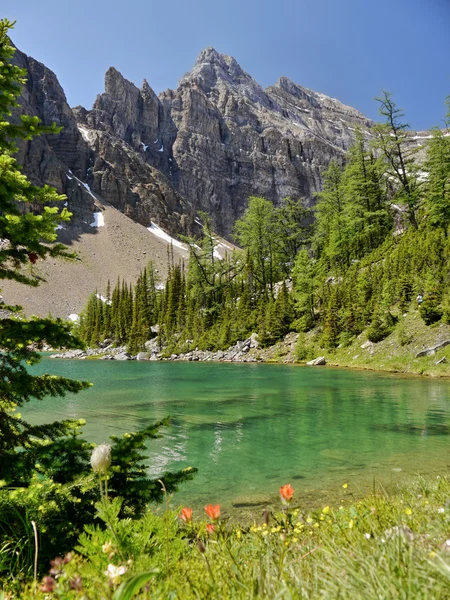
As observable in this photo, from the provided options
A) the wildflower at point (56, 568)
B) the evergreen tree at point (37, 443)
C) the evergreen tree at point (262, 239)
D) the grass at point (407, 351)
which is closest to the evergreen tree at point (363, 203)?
the evergreen tree at point (262, 239)

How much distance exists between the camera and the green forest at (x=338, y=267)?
126ft

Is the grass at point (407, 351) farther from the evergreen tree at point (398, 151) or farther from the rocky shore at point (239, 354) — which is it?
the evergreen tree at point (398, 151)

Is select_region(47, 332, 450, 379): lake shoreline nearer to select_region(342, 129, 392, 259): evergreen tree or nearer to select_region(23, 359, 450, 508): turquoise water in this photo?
select_region(23, 359, 450, 508): turquoise water

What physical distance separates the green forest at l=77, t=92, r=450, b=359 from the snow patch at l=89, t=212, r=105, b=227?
9103 centimetres

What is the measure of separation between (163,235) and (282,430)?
587 ft

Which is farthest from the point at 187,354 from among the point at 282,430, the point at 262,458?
the point at 262,458

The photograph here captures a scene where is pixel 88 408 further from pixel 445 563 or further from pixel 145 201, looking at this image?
pixel 145 201

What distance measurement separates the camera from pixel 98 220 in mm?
172125

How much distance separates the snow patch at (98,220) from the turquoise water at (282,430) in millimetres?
156509

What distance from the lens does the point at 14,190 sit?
5.29 m

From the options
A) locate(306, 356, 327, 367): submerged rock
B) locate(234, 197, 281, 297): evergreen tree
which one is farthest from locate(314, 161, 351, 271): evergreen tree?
locate(306, 356, 327, 367): submerged rock

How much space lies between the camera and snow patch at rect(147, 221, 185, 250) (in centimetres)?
17966

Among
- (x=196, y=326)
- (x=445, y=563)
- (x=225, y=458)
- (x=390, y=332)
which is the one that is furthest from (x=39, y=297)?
(x=445, y=563)

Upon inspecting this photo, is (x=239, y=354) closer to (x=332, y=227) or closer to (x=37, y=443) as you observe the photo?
(x=332, y=227)
